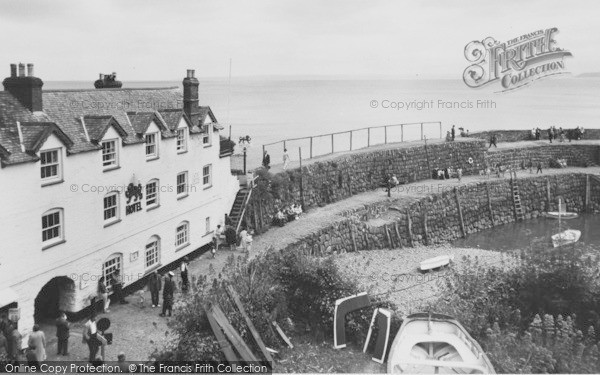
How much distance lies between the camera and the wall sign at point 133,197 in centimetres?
2214

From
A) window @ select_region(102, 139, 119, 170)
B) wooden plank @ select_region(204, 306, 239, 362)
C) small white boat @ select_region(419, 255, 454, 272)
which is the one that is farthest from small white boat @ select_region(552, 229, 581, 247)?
window @ select_region(102, 139, 119, 170)

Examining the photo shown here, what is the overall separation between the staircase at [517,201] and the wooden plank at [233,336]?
31.2 m

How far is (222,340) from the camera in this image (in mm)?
16266

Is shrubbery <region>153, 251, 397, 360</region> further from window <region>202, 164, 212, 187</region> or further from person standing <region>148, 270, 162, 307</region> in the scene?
window <region>202, 164, 212, 187</region>

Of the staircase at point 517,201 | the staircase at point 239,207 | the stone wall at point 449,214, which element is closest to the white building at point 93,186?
the staircase at point 239,207

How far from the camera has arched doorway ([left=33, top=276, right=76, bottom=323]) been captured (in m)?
19.9

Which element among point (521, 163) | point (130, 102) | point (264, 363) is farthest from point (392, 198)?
point (264, 363)

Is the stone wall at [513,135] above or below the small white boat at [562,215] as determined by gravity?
above

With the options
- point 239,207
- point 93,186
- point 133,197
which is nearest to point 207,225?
point 239,207

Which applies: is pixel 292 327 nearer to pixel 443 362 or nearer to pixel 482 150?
pixel 443 362

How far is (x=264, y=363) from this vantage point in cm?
1714

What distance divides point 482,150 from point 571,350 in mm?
30222

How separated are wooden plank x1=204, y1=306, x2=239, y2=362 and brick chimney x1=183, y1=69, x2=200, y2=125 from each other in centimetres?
1185

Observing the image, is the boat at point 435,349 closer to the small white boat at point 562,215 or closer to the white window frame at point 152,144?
the white window frame at point 152,144
